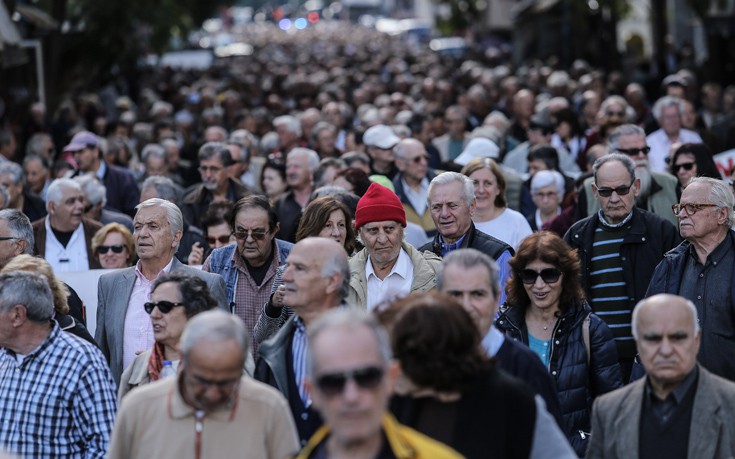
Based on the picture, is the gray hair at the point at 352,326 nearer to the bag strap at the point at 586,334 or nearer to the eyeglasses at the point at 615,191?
the bag strap at the point at 586,334

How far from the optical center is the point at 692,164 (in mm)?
10867

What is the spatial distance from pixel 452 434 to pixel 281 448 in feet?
2.29

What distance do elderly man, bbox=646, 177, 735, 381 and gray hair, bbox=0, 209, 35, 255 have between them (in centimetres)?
371

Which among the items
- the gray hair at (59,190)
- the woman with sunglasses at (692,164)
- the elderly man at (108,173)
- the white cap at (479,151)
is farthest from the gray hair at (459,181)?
the elderly man at (108,173)

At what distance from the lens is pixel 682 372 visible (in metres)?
5.56

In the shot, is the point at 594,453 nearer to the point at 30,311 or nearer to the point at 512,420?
the point at 512,420

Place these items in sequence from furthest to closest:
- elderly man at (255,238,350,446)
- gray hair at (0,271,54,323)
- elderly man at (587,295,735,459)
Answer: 1. gray hair at (0,271,54,323)
2. elderly man at (255,238,350,446)
3. elderly man at (587,295,735,459)

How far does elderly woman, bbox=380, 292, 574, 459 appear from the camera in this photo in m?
4.80

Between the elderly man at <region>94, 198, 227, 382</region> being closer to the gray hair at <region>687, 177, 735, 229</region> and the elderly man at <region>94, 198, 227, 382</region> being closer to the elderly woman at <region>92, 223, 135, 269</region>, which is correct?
the elderly woman at <region>92, 223, 135, 269</region>

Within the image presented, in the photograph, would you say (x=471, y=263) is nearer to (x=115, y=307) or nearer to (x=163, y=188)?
(x=115, y=307)

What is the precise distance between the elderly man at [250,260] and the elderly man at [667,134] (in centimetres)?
581

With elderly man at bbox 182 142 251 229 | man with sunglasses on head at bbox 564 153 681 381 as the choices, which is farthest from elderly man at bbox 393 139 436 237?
man with sunglasses on head at bbox 564 153 681 381

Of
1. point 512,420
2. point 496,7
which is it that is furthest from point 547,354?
point 496,7

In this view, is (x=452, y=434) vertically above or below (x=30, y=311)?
below
